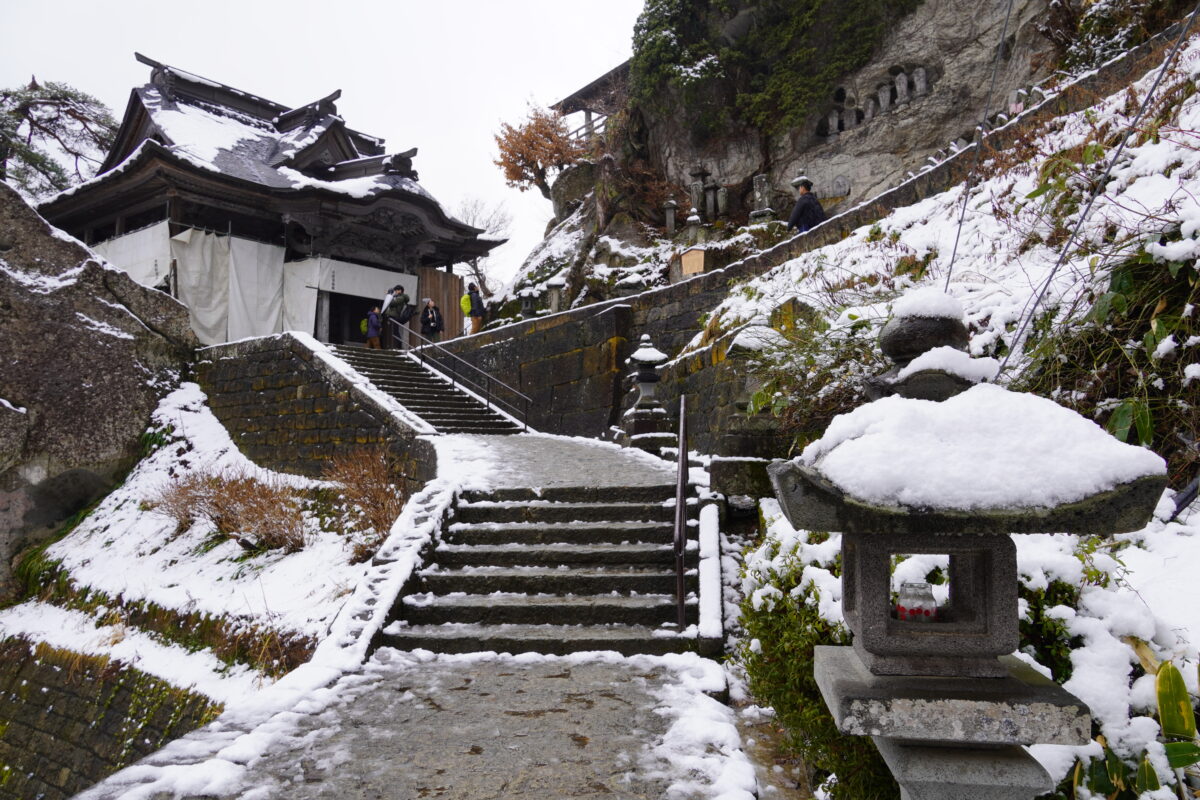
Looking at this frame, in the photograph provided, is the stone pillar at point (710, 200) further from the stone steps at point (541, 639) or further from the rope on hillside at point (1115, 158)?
the stone steps at point (541, 639)

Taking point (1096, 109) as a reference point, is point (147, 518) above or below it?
below

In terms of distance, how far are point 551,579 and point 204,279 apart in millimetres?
13870

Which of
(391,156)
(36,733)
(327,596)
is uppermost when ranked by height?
(391,156)

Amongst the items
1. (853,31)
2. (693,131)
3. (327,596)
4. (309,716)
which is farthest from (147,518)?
(853,31)

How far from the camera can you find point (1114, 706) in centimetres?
206

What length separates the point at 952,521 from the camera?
5.47 ft

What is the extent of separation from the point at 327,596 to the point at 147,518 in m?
5.47

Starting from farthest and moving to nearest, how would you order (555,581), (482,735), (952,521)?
(555,581) < (482,735) < (952,521)

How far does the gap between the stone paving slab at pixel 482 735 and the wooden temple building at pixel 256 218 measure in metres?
13.8

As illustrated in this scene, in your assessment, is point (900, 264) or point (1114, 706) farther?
point (900, 264)

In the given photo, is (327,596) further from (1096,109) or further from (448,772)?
(1096,109)

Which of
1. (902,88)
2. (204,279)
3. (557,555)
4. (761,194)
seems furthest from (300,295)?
(902,88)

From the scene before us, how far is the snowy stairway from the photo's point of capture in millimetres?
4426

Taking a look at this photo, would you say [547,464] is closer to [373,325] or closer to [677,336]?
[677,336]
